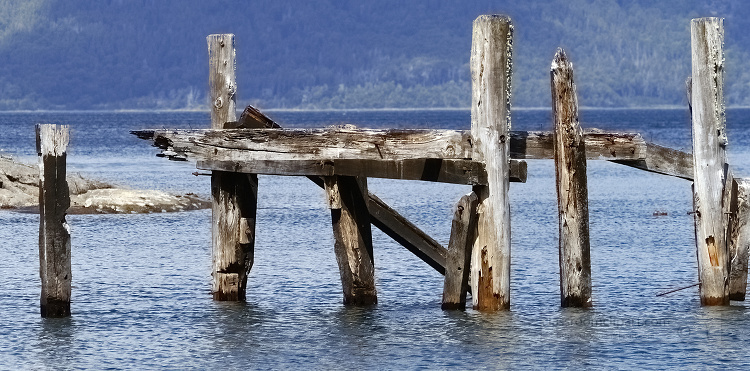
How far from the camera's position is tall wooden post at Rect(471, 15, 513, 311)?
40.9 ft

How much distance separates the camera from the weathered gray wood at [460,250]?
1253cm

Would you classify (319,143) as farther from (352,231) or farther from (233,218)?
(233,218)

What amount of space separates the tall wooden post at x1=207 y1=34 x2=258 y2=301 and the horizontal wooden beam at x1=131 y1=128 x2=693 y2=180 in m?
0.69

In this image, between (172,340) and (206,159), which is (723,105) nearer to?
(206,159)

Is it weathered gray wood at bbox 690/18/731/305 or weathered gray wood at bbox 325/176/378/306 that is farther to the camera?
weathered gray wood at bbox 325/176/378/306

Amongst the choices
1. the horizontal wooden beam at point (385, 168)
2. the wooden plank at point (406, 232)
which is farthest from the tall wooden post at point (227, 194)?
the wooden plank at point (406, 232)

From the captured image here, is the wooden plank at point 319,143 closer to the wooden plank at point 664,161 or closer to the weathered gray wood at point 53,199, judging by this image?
the weathered gray wood at point 53,199

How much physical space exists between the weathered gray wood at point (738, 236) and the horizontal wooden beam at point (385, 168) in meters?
2.75

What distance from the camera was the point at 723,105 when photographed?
13500mm

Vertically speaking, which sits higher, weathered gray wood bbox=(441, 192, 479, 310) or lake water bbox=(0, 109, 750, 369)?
weathered gray wood bbox=(441, 192, 479, 310)

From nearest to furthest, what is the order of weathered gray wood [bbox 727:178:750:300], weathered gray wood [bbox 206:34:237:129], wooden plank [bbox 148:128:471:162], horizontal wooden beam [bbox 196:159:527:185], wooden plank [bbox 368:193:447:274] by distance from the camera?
horizontal wooden beam [bbox 196:159:527:185] → wooden plank [bbox 148:128:471:162] → weathered gray wood [bbox 727:178:750:300] → wooden plank [bbox 368:193:447:274] → weathered gray wood [bbox 206:34:237:129]

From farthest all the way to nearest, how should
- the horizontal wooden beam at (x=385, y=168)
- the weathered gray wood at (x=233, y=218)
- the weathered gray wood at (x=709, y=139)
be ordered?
the weathered gray wood at (x=233, y=218) < the weathered gray wood at (x=709, y=139) < the horizontal wooden beam at (x=385, y=168)

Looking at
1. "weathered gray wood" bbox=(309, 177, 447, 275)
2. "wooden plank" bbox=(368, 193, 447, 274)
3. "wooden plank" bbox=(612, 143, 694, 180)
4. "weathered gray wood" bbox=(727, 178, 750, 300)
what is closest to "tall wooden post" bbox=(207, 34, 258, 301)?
"weathered gray wood" bbox=(309, 177, 447, 275)

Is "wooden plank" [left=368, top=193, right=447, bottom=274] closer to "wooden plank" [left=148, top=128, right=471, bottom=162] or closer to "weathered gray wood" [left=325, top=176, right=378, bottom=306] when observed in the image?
"weathered gray wood" [left=325, top=176, right=378, bottom=306]
